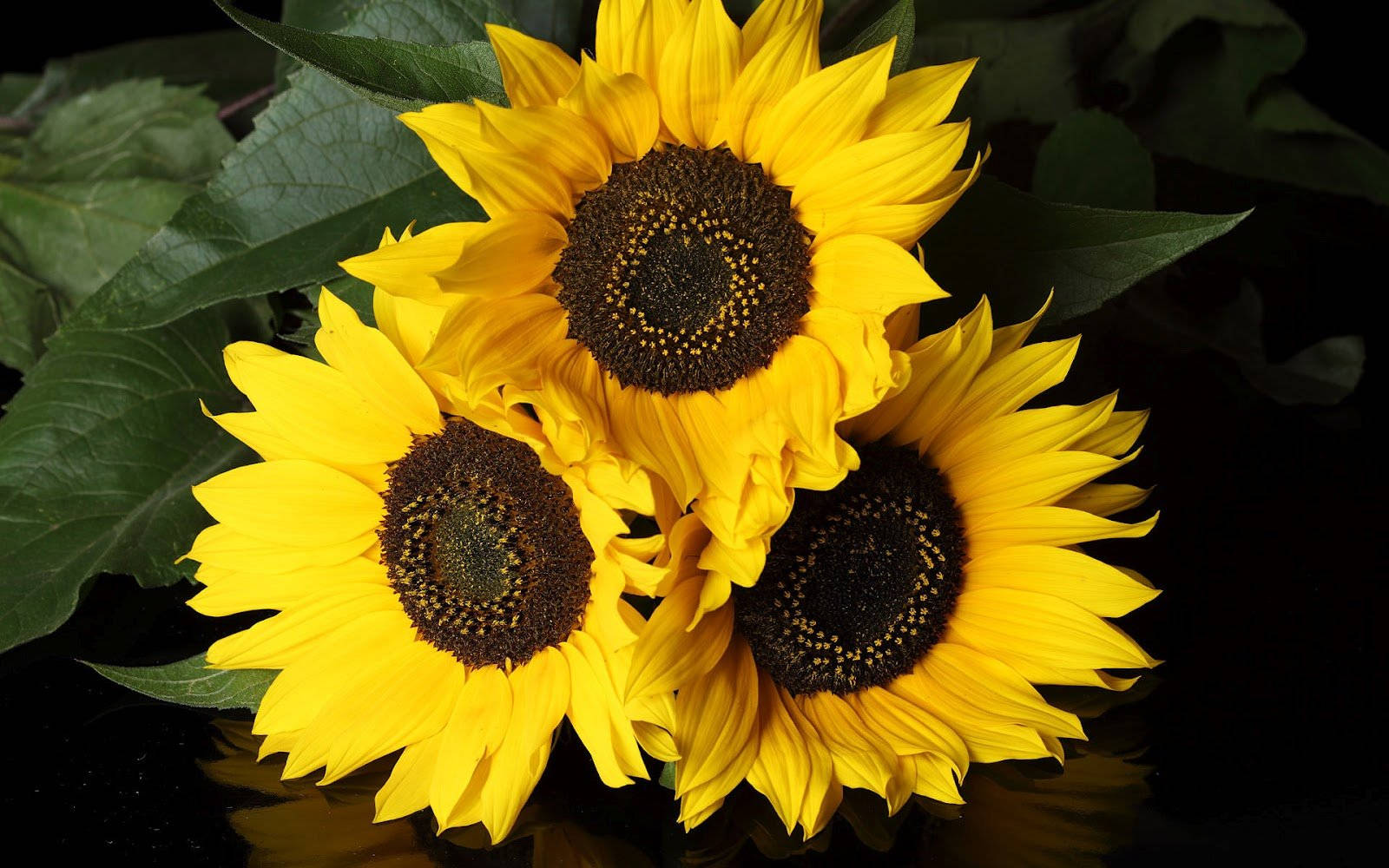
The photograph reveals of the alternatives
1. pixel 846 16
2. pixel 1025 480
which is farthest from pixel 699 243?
pixel 846 16

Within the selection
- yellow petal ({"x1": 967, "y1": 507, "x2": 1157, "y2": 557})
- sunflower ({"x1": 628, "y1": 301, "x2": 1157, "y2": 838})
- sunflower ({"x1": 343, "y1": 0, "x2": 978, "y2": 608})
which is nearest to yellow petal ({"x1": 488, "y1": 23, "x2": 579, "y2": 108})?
sunflower ({"x1": 343, "y1": 0, "x2": 978, "y2": 608})

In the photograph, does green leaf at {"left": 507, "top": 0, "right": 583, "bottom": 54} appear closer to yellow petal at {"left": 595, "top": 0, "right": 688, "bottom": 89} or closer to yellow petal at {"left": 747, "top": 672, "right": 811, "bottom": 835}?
yellow petal at {"left": 595, "top": 0, "right": 688, "bottom": 89}

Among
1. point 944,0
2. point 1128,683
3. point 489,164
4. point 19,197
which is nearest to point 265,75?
point 19,197

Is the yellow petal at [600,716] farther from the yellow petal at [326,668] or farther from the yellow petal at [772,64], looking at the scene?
the yellow petal at [772,64]

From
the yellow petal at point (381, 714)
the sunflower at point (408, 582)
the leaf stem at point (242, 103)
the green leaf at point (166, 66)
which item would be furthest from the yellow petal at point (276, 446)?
the green leaf at point (166, 66)

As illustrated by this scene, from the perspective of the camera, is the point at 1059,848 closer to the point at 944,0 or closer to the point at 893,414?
the point at 893,414

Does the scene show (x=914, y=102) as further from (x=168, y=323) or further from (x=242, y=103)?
(x=242, y=103)
